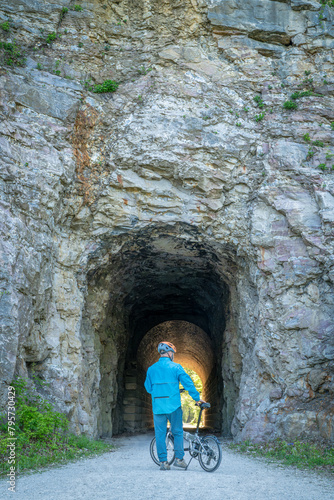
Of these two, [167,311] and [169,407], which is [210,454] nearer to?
[169,407]

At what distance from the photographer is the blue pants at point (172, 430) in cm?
548

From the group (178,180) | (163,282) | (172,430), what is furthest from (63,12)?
(172,430)

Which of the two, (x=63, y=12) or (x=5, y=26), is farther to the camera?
(x=63, y=12)

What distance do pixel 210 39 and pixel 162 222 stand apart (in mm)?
5120

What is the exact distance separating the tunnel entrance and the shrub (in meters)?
3.73

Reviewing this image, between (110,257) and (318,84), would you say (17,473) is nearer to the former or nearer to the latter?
(110,257)

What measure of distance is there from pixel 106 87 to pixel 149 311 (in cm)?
989

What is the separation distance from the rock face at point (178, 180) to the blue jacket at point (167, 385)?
11.0 feet

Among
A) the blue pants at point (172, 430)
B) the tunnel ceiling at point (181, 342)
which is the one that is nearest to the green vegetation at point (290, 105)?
the blue pants at point (172, 430)

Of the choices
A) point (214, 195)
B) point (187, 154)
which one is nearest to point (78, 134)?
point (187, 154)

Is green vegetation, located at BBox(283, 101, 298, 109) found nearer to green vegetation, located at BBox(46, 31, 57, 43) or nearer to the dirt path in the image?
green vegetation, located at BBox(46, 31, 57, 43)

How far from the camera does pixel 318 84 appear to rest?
10.9 metres

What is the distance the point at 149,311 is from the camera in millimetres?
17953

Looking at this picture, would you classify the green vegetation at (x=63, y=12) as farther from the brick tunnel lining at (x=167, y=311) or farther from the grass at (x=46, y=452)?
the grass at (x=46, y=452)
